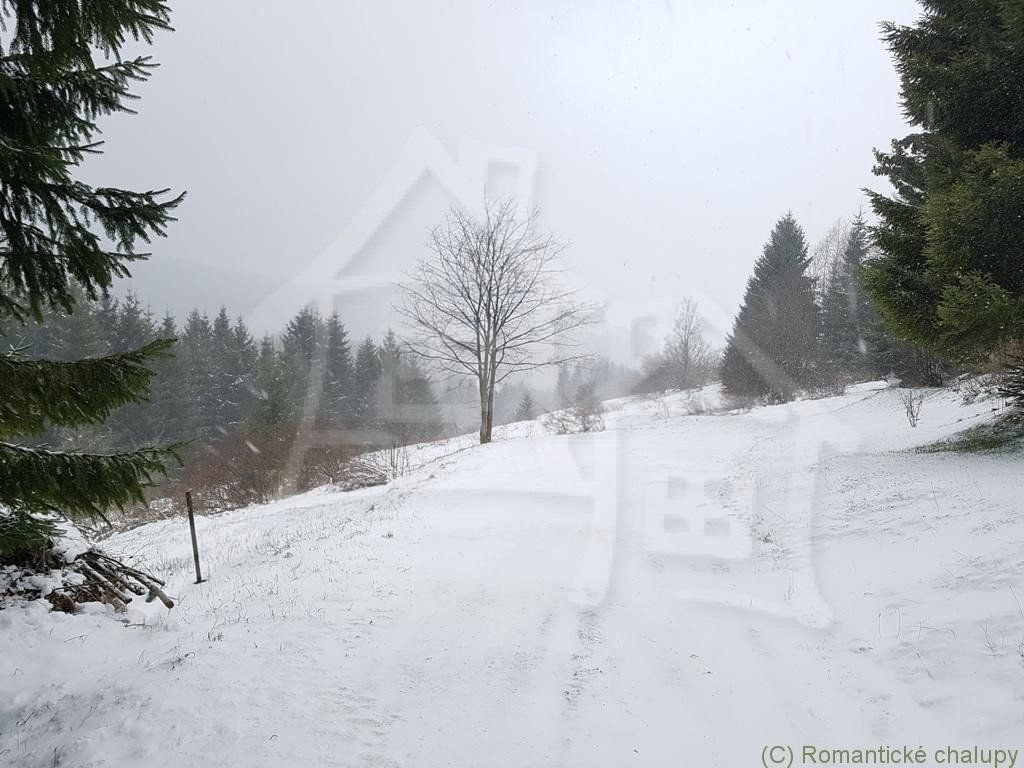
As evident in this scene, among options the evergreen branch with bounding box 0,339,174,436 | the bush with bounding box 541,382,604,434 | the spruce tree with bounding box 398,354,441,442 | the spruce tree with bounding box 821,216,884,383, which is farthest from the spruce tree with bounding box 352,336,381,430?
the evergreen branch with bounding box 0,339,174,436

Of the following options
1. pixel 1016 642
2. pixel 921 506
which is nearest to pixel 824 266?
pixel 921 506

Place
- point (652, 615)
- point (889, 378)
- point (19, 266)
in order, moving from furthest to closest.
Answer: point (889, 378) → point (652, 615) → point (19, 266)

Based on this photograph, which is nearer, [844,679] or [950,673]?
[950,673]

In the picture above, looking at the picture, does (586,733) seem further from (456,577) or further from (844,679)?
(456,577)

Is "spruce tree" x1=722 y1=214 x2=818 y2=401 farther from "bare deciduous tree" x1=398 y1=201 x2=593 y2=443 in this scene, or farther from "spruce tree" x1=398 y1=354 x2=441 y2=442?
"spruce tree" x1=398 y1=354 x2=441 y2=442

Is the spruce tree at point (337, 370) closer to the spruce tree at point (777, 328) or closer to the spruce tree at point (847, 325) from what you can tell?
the spruce tree at point (777, 328)

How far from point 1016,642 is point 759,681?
1.57 metres

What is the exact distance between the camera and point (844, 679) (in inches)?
135

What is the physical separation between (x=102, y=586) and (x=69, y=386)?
3.88 meters

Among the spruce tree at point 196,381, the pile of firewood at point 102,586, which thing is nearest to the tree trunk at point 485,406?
the pile of firewood at point 102,586

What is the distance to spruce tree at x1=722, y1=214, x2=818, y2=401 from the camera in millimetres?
21438

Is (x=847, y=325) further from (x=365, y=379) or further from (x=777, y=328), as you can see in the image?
(x=365, y=379)

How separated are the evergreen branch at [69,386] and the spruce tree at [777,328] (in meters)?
23.0

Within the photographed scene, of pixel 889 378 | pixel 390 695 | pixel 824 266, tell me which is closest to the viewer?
pixel 390 695
